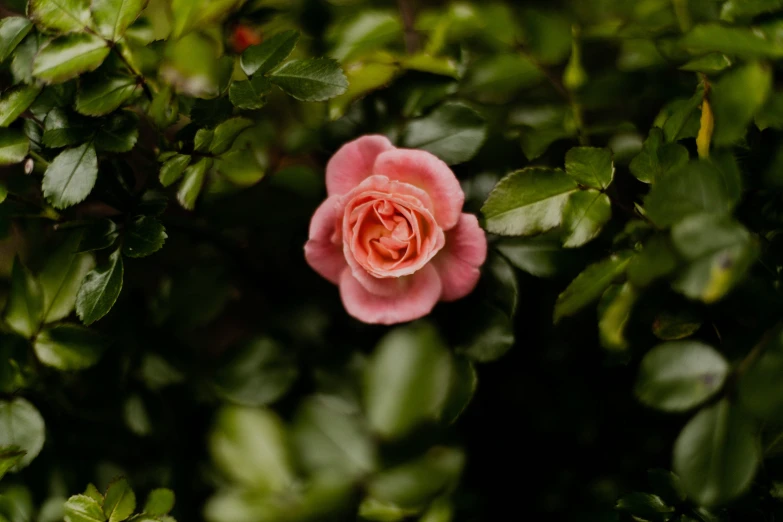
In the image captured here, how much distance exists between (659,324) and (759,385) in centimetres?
11

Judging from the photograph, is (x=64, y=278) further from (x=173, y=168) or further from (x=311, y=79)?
(x=311, y=79)

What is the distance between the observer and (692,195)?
413 millimetres

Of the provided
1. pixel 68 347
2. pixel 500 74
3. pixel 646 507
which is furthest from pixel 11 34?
pixel 646 507

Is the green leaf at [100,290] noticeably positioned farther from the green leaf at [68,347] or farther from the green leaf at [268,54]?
the green leaf at [268,54]

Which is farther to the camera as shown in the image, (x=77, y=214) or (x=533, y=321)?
(x=533, y=321)

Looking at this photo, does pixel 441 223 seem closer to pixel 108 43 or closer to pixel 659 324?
pixel 659 324

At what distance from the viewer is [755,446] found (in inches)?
16.9

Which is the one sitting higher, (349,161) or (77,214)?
(349,161)

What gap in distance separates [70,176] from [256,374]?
30cm

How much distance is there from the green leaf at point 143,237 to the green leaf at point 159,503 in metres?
0.23

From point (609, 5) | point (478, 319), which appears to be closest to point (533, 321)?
point (478, 319)

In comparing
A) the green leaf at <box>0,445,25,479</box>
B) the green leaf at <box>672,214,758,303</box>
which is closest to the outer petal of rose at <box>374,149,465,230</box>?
the green leaf at <box>672,214,758,303</box>

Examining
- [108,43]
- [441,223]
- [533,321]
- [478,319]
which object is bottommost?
[533,321]

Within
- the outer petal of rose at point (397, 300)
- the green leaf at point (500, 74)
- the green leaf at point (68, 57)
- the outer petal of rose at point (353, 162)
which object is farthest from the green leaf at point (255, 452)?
the green leaf at point (500, 74)
